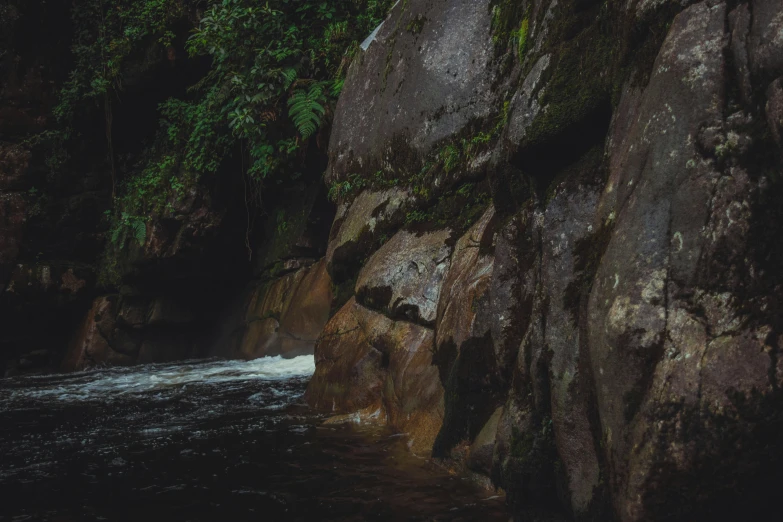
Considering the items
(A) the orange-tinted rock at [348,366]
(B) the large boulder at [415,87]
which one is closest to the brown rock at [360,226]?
(B) the large boulder at [415,87]

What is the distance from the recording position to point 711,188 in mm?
2236

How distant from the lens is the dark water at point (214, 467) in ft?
11.8

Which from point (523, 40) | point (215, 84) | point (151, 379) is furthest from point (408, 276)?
point (215, 84)

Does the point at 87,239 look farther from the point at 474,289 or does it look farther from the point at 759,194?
the point at 759,194

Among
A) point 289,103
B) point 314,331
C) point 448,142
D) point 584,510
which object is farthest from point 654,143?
point 314,331

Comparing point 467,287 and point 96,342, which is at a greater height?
point 467,287

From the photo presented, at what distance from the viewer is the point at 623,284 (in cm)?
247

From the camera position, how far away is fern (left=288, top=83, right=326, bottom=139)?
951 cm

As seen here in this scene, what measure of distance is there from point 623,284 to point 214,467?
10.5 ft

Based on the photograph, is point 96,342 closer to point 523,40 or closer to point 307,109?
point 307,109

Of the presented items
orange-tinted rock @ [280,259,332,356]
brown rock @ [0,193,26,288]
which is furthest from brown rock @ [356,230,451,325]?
brown rock @ [0,193,26,288]

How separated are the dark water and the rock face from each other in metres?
0.37

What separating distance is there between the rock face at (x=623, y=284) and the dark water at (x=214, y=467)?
14.5 inches

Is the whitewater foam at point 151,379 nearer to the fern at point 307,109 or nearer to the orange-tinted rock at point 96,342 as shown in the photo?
the orange-tinted rock at point 96,342
